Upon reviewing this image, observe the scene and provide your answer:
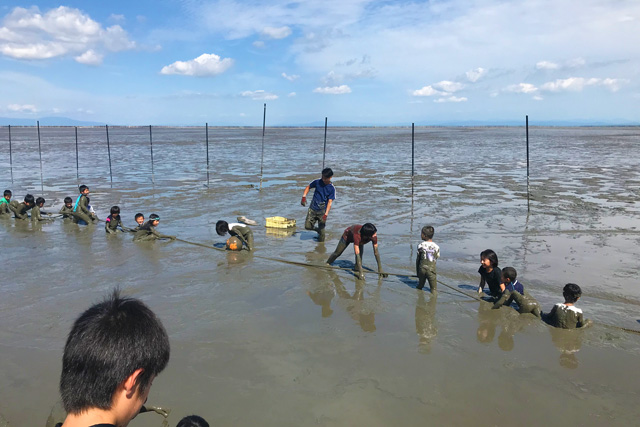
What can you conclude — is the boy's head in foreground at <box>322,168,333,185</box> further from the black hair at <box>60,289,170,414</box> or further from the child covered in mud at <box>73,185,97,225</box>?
the black hair at <box>60,289,170,414</box>

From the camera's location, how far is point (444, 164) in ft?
98.6

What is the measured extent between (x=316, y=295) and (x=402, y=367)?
253cm

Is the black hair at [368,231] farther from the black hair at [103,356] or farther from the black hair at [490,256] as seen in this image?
the black hair at [103,356]

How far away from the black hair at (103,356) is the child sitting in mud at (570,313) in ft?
19.1

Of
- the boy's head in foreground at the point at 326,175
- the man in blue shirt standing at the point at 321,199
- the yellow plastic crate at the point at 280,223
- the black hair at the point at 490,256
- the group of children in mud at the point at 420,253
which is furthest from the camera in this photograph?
the yellow plastic crate at the point at 280,223

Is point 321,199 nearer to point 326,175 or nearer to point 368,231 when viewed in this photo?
point 326,175

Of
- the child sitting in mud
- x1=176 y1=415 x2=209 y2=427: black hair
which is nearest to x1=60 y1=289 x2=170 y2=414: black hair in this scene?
x1=176 y1=415 x2=209 y2=427: black hair

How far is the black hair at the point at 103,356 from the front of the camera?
1.59 metres

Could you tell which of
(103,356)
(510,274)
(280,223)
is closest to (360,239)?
(510,274)

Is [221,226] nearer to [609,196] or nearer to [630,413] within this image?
[630,413]

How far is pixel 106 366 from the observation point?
1.59m

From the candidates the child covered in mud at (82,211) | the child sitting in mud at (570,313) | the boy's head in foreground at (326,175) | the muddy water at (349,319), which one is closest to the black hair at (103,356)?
the muddy water at (349,319)

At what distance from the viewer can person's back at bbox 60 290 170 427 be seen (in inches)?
62.7

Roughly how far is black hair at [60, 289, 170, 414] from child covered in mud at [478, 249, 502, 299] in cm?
592
